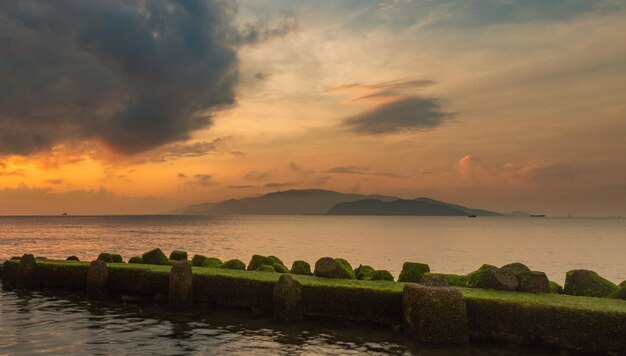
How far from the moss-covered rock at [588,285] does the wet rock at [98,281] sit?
22488 mm

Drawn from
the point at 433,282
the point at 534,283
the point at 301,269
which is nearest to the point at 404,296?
the point at 433,282

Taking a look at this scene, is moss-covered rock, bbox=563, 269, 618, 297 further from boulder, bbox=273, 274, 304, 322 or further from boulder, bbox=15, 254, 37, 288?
boulder, bbox=15, 254, 37, 288

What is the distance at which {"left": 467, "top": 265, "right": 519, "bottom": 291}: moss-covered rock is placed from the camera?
19734 millimetres

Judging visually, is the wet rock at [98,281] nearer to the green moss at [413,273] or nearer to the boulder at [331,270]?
the boulder at [331,270]

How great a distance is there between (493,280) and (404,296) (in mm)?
4550

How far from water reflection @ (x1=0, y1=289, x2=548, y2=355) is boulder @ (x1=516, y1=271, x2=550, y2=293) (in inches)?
148

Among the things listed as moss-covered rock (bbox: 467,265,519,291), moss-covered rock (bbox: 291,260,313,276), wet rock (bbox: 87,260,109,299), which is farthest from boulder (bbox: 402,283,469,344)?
wet rock (bbox: 87,260,109,299)

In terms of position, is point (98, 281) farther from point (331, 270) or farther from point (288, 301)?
point (331, 270)

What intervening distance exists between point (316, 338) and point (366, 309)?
296 cm

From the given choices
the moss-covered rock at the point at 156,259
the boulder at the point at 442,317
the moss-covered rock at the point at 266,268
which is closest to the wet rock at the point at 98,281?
the moss-covered rock at the point at 156,259

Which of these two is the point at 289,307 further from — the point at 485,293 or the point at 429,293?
the point at 485,293

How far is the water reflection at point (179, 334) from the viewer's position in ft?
53.7

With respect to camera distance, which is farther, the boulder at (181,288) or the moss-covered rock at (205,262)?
the moss-covered rock at (205,262)

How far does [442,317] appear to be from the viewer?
16.9 m
